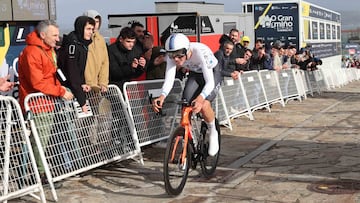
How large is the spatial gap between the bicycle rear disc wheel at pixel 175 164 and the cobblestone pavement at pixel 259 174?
5.3 inches

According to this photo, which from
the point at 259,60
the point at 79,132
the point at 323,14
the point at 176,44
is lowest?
the point at 79,132

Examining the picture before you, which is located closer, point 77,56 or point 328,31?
point 77,56

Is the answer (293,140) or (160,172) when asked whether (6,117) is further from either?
(293,140)

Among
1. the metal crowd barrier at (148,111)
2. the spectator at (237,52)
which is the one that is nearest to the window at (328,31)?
the spectator at (237,52)

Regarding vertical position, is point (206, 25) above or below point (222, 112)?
above

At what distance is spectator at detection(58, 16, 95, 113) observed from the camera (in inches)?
258

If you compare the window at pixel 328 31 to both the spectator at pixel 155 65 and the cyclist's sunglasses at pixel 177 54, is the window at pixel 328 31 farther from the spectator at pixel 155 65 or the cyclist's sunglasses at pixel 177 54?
the cyclist's sunglasses at pixel 177 54

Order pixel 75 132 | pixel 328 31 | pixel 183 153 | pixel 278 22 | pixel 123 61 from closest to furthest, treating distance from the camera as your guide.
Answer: pixel 183 153 → pixel 75 132 → pixel 123 61 → pixel 278 22 → pixel 328 31

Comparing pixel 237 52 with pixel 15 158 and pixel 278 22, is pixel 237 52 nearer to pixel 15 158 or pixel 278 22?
pixel 15 158

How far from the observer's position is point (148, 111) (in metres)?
→ 8.26

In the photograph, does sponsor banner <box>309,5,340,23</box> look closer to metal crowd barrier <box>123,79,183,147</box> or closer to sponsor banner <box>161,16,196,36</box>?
sponsor banner <box>161,16,196,36</box>

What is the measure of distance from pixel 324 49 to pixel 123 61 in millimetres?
31978

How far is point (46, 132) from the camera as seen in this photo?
6.15m

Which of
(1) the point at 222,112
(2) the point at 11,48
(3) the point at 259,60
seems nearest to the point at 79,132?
(2) the point at 11,48
